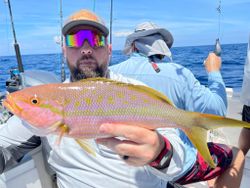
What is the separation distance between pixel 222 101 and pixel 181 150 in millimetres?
1267

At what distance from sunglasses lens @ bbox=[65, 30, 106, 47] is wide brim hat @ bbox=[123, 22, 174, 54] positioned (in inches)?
33.5

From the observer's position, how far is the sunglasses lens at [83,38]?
82.9 inches

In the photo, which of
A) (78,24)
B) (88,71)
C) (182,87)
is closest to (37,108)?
(88,71)

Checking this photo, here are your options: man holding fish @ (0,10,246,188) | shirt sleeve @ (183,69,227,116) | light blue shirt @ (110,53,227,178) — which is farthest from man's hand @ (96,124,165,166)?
shirt sleeve @ (183,69,227,116)

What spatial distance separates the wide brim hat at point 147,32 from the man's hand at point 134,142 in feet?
5.69

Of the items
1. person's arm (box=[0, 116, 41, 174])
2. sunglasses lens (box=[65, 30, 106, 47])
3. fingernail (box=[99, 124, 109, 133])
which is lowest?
person's arm (box=[0, 116, 41, 174])

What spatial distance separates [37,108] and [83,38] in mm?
965

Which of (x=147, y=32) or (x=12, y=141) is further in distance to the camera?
(x=147, y=32)

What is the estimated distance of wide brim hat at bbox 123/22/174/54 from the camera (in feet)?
9.50

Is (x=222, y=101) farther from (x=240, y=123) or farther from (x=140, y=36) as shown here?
(x=240, y=123)

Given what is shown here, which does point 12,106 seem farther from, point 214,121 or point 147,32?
point 147,32

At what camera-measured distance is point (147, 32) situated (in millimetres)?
2883

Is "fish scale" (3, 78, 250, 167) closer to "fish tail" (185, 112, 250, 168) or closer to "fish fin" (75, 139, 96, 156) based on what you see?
"fish tail" (185, 112, 250, 168)

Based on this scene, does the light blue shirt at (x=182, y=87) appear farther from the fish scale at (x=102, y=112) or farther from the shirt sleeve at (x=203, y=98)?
the fish scale at (x=102, y=112)
